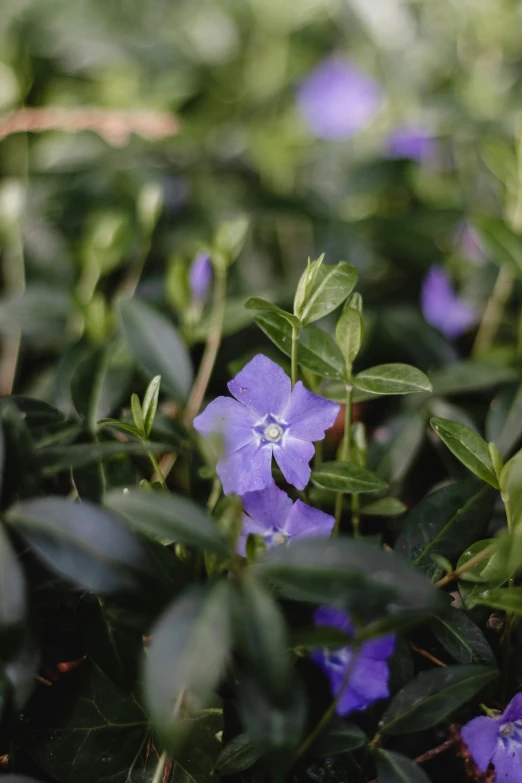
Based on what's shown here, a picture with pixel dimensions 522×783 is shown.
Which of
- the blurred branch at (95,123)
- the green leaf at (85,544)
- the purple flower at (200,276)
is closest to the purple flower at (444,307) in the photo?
the purple flower at (200,276)

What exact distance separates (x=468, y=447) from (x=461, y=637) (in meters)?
0.20

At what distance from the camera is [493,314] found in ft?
3.93

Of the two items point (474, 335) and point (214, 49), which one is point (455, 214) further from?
point (214, 49)

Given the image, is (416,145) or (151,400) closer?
(151,400)

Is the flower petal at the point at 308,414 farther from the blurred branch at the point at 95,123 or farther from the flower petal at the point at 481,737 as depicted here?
the blurred branch at the point at 95,123

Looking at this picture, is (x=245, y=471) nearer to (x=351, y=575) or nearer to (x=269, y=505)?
(x=269, y=505)

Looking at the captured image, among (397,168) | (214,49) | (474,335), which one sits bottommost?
(474,335)

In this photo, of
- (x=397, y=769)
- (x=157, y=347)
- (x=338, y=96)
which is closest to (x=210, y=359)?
(x=157, y=347)

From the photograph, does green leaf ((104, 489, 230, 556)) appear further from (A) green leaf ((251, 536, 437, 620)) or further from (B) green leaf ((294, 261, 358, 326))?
(B) green leaf ((294, 261, 358, 326))

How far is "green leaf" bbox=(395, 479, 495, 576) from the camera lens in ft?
2.47

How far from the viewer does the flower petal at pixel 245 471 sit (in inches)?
27.3

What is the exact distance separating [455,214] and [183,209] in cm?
56

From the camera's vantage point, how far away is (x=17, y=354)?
1177mm

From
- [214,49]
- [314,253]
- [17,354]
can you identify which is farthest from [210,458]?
[214,49]
